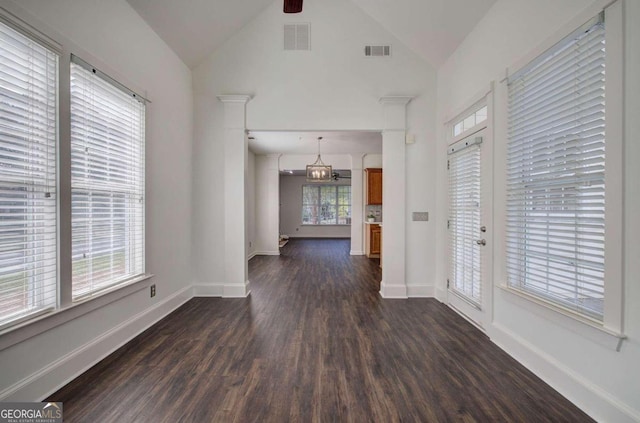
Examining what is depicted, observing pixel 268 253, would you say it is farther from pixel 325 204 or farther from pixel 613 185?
pixel 613 185

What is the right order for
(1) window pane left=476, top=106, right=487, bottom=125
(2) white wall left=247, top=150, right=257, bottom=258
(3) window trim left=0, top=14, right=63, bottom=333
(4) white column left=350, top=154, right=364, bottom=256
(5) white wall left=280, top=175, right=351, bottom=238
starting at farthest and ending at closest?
(5) white wall left=280, top=175, right=351, bottom=238
(4) white column left=350, top=154, right=364, bottom=256
(2) white wall left=247, top=150, right=257, bottom=258
(1) window pane left=476, top=106, right=487, bottom=125
(3) window trim left=0, top=14, right=63, bottom=333

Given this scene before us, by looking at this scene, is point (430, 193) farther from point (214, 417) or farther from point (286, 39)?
point (214, 417)

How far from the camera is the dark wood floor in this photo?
5.45 feet

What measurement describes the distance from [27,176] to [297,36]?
11.1 feet

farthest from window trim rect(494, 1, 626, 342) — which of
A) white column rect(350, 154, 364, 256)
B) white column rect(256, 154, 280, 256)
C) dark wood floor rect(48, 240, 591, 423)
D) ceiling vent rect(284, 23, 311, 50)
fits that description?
white column rect(256, 154, 280, 256)

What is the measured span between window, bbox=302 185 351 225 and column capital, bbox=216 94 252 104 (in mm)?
7916

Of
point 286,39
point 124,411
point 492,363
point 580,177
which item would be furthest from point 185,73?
point 492,363

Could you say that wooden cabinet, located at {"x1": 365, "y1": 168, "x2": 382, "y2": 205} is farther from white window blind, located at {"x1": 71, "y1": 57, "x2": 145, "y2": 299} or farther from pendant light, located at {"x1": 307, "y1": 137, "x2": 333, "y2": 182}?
white window blind, located at {"x1": 71, "y1": 57, "x2": 145, "y2": 299}

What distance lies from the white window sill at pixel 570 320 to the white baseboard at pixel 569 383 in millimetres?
284

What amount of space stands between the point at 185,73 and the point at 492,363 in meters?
4.65

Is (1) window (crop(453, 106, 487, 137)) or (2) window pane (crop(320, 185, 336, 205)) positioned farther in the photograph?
(2) window pane (crop(320, 185, 336, 205))

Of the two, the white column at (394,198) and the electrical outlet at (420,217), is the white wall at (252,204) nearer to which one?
the white column at (394,198)

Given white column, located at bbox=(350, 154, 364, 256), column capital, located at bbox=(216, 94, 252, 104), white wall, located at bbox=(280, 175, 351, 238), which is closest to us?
column capital, located at bbox=(216, 94, 252, 104)

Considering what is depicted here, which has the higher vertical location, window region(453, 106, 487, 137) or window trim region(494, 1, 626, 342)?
window region(453, 106, 487, 137)
